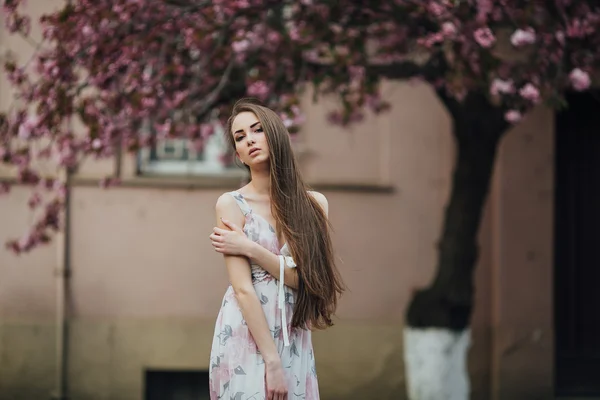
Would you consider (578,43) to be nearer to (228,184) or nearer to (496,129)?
(496,129)

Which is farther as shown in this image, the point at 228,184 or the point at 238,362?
the point at 228,184

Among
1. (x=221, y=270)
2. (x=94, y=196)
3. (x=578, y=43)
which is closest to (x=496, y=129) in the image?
(x=578, y=43)

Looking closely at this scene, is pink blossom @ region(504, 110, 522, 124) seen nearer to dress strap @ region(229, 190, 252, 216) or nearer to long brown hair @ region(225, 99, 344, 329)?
long brown hair @ region(225, 99, 344, 329)

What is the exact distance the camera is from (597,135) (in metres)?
11.1

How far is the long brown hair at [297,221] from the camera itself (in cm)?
426

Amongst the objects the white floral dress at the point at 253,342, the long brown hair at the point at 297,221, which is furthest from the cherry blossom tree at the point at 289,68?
the white floral dress at the point at 253,342

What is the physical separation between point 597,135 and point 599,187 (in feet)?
1.66

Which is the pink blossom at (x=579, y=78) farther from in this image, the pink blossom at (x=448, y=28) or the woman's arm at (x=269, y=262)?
the woman's arm at (x=269, y=262)

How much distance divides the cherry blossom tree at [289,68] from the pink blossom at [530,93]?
1cm

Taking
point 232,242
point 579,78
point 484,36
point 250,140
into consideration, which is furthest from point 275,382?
point 579,78

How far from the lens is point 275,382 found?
4.19 meters

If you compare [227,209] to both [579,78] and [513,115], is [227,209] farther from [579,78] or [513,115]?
[513,115]

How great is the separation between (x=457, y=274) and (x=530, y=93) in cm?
165

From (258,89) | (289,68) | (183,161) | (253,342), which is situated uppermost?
(289,68)
